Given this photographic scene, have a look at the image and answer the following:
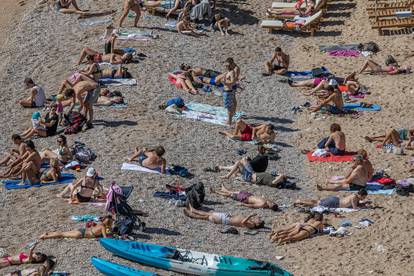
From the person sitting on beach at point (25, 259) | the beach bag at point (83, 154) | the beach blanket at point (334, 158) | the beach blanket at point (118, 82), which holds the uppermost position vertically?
the beach blanket at point (118, 82)

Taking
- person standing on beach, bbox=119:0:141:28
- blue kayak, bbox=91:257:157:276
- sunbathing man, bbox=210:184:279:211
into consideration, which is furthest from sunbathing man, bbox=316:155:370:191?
person standing on beach, bbox=119:0:141:28

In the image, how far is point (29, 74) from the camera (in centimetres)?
3272

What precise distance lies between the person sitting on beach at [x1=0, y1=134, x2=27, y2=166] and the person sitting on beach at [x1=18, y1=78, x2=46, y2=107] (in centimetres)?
320

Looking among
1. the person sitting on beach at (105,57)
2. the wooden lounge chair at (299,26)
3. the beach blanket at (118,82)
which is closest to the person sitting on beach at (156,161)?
the beach blanket at (118,82)

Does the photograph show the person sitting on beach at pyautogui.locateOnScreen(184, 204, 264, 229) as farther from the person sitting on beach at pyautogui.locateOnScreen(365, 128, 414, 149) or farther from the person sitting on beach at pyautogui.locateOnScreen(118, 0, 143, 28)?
the person sitting on beach at pyautogui.locateOnScreen(118, 0, 143, 28)

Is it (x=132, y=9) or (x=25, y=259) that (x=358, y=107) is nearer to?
(x=132, y=9)

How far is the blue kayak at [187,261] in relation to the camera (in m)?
21.8

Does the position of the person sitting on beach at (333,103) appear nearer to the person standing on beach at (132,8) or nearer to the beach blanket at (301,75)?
the beach blanket at (301,75)

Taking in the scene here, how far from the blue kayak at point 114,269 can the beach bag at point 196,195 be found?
119 inches

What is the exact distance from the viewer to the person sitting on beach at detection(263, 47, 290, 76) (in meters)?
32.7

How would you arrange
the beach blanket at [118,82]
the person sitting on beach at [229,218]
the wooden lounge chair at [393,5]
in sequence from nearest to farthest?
the person sitting on beach at [229,218], the beach blanket at [118,82], the wooden lounge chair at [393,5]

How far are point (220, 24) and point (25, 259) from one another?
14.5 meters

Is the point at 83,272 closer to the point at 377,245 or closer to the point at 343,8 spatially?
the point at 377,245

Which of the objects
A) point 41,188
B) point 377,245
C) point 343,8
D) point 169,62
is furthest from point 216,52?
point 377,245
